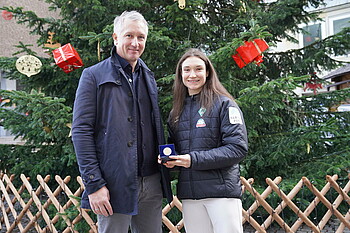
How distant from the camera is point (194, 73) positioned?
2.13m

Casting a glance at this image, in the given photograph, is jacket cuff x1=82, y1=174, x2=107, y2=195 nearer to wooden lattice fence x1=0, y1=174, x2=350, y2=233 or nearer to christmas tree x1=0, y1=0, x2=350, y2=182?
wooden lattice fence x1=0, y1=174, x2=350, y2=233

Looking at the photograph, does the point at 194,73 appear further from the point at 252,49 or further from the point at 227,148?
the point at 252,49

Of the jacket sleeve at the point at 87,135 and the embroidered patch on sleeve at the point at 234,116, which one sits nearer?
the jacket sleeve at the point at 87,135

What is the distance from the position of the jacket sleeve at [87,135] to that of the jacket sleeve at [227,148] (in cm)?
Result: 57

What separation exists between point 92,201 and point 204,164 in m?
0.68

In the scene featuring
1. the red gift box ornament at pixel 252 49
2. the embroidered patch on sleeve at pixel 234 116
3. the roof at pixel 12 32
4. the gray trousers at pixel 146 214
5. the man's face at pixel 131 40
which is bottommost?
the gray trousers at pixel 146 214

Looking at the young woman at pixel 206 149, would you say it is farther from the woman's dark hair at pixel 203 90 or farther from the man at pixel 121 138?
the man at pixel 121 138

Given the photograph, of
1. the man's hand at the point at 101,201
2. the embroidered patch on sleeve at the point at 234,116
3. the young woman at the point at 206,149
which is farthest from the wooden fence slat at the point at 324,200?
the man's hand at the point at 101,201

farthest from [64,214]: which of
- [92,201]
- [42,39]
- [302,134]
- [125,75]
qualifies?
[302,134]

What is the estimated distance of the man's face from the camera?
76.9 inches

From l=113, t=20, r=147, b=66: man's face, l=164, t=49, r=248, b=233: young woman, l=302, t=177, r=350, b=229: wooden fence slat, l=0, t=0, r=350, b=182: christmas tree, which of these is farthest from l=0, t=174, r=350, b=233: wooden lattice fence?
l=113, t=20, r=147, b=66: man's face

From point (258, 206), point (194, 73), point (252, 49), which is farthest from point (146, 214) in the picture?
point (252, 49)

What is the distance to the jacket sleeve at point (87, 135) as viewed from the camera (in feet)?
5.82

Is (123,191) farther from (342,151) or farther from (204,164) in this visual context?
(342,151)
